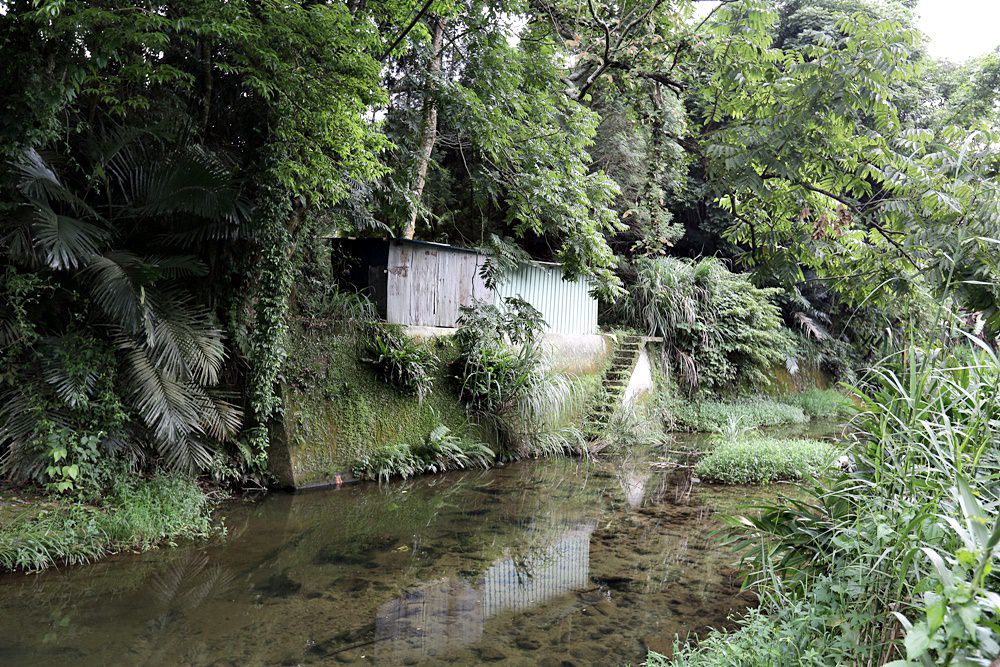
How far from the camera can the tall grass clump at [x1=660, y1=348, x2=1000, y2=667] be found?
1861 mm

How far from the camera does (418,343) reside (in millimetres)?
8914

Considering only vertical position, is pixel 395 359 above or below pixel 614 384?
above

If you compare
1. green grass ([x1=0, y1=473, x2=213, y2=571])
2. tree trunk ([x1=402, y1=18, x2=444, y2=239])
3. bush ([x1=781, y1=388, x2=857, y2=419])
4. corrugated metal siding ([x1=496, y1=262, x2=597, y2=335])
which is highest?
tree trunk ([x1=402, y1=18, x2=444, y2=239])

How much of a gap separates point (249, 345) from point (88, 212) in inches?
72.1

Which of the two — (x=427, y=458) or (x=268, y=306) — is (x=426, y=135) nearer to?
(x=268, y=306)

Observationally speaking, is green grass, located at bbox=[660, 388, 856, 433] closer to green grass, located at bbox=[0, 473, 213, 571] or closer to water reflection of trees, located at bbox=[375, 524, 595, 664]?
water reflection of trees, located at bbox=[375, 524, 595, 664]

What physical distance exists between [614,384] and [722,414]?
2.35 meters

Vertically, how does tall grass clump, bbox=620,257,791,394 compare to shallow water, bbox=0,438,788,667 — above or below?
above

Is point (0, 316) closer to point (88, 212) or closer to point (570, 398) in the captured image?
point (88, 212)

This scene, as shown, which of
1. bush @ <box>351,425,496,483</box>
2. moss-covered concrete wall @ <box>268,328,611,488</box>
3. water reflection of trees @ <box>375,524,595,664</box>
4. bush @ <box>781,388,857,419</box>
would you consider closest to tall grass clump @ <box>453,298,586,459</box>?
moss-covered concrete wall @ <box>268,328,611,488</box>

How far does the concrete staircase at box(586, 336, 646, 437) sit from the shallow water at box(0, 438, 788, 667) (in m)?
3.52

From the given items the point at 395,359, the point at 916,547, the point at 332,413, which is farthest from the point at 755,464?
the point at 916,547

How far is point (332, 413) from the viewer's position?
7.75 metres

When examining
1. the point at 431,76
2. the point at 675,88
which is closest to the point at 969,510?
the point at 431,76
